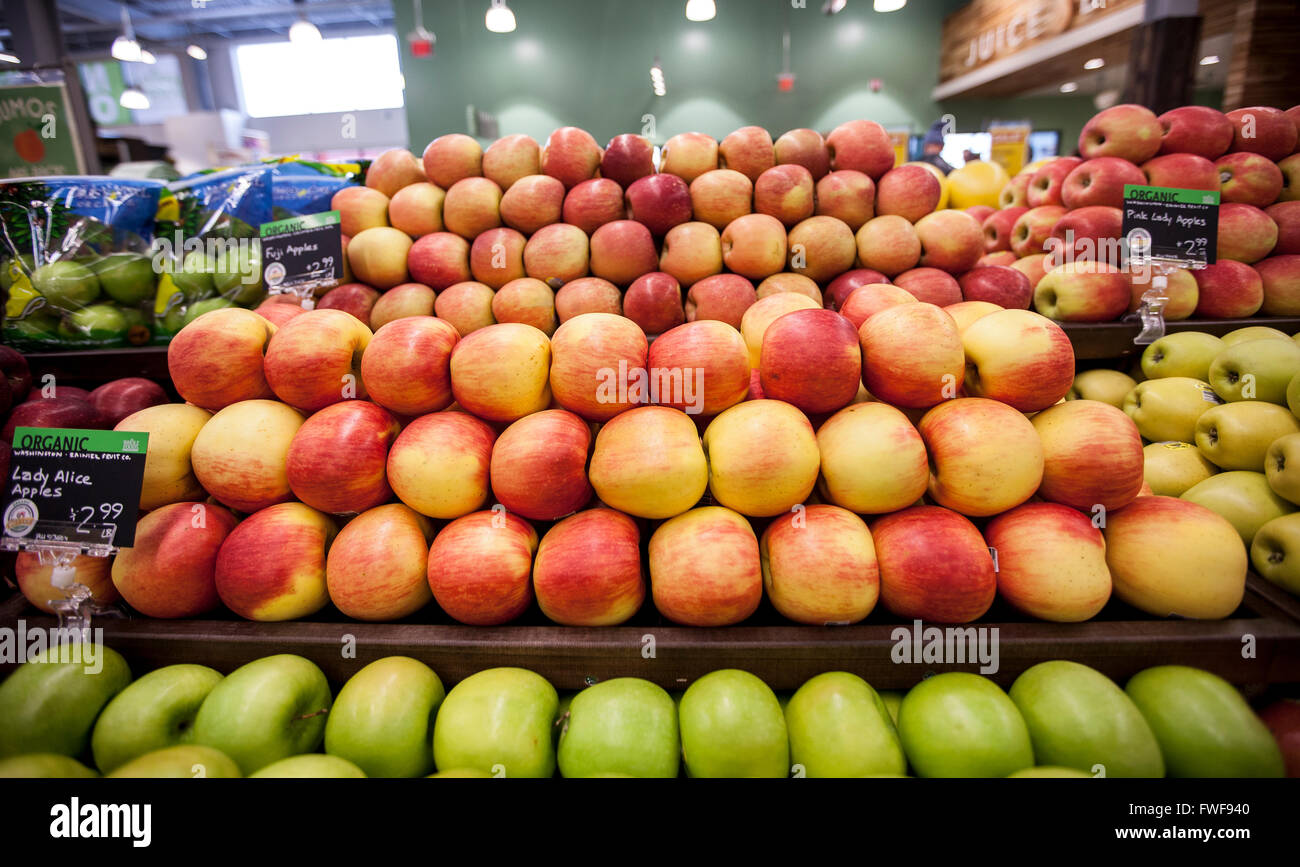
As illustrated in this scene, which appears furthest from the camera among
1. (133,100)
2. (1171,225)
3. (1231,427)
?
(133,100)

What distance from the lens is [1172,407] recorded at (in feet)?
5.91

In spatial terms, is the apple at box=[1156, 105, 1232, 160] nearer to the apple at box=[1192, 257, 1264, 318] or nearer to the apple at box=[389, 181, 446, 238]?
the apple at box=[1192, 257, 1264, 318]

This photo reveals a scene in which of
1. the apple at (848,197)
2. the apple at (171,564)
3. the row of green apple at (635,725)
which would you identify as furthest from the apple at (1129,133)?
the apple at (171,564)

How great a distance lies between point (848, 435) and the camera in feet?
4.06

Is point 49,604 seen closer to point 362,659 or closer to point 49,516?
point 49,516

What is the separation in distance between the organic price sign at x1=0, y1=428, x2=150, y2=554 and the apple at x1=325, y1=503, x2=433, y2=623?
41cm

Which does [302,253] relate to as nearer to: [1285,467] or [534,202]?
[534,202]

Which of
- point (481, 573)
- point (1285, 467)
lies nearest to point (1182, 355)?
point (1285, 467)

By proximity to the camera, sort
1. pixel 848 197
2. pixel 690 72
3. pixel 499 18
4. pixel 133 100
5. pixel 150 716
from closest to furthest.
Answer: pixel 150 716, pixel 848 197, pixel 499 18, pixel 690 72, pixel 133 100

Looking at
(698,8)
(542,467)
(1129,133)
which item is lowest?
(542,467)

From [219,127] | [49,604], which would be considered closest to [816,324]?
[49,604]

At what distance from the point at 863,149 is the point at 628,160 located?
38.2 inches

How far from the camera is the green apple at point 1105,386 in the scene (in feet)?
6.70

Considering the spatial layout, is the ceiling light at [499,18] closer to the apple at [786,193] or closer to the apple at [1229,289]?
the apple at [786,193]
